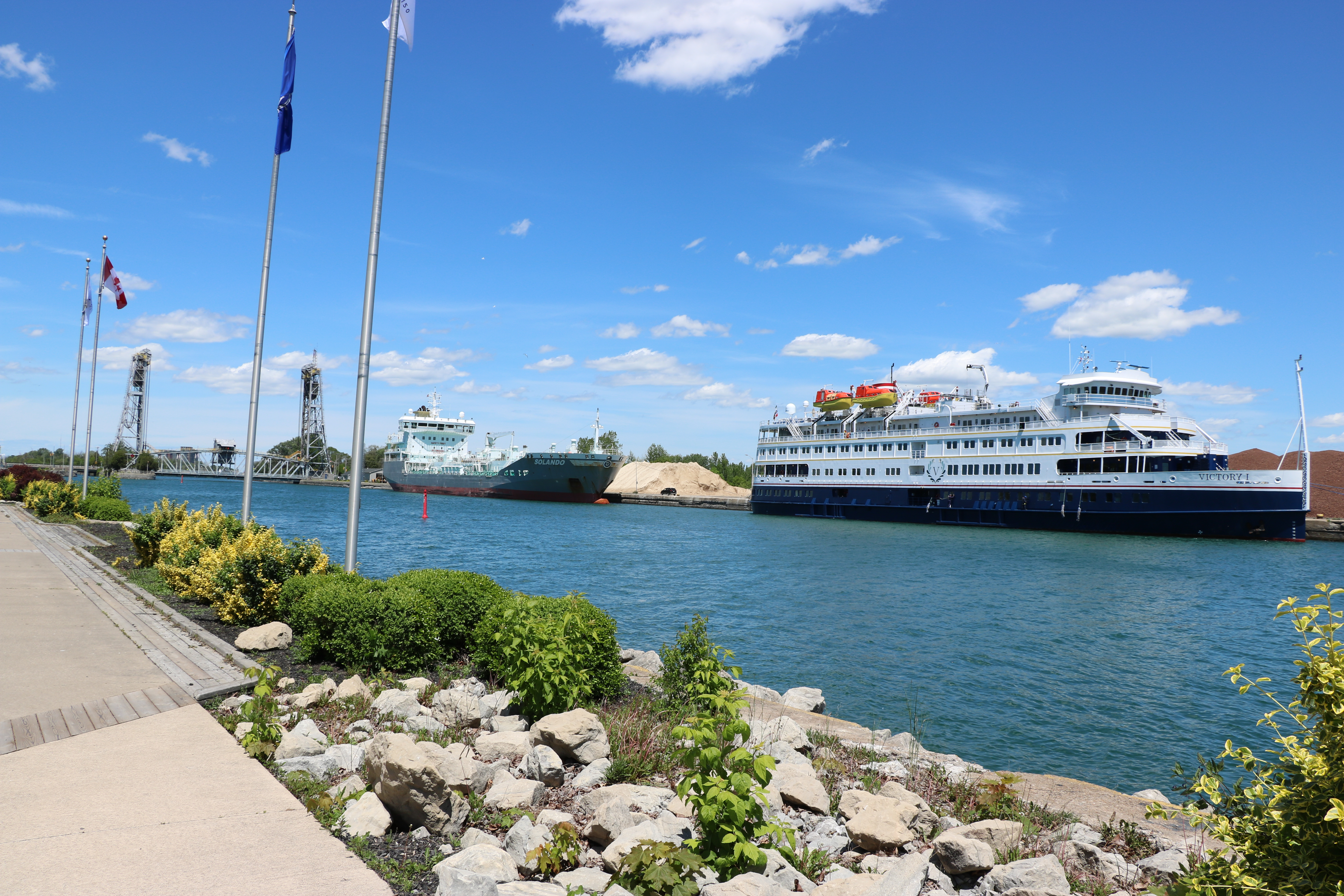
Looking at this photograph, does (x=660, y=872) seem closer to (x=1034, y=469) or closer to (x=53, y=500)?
(x=53, y=500)

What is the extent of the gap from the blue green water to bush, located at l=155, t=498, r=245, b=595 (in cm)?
881

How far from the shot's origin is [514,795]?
5750 millimetres

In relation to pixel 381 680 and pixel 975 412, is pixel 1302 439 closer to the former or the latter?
pixel 975 412

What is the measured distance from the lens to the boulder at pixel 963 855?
512cm

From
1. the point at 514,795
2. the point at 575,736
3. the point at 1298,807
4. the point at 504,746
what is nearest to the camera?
the point at 1298,807

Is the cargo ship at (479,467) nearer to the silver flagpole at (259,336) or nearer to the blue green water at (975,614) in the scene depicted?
the blue green water at (975,614)

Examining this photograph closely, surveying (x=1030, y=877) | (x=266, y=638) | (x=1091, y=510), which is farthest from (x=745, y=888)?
(x=1091, y=510)

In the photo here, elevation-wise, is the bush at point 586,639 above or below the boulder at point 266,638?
above

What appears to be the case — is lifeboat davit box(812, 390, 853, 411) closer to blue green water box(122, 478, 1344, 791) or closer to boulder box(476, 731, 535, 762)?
blue green water box(122, 478, 1344, 791)

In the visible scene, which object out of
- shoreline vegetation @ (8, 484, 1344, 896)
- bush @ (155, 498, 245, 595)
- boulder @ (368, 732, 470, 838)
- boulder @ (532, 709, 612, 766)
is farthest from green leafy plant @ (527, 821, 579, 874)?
bush @ (155, 498, 245, 595)

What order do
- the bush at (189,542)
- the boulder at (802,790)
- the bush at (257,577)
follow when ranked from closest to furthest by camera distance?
the boulder at (802,790), the bush at (257,577), the bush at (189,542)

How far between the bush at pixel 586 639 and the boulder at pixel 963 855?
391 cm

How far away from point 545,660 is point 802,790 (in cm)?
272

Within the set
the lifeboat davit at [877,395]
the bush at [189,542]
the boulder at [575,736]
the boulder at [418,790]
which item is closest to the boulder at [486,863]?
the boulder at [418,790]
